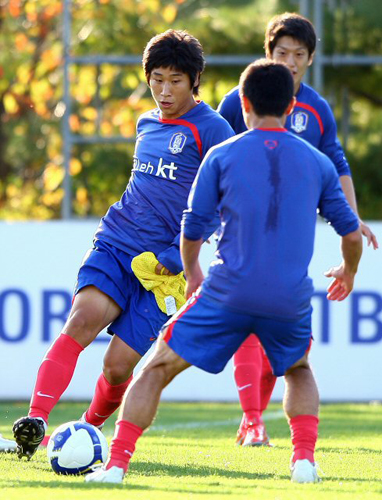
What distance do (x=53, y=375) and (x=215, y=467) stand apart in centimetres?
88

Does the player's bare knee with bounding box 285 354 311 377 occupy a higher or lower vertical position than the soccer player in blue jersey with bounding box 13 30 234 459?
lower

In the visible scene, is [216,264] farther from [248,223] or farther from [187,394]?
[187,394]

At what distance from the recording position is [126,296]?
20.5ft

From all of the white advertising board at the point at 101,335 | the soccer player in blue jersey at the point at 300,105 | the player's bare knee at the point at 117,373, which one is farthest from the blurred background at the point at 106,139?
the player's bare knee at the point at 117,373

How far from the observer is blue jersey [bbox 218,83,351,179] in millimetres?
6949

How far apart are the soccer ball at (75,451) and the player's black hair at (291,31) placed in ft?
8.04

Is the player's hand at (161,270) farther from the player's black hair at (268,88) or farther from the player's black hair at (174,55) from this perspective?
the player's black hair at (268,88)

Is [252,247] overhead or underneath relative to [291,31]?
underneath

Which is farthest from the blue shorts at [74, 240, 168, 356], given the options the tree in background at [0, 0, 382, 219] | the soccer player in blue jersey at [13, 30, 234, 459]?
the tree in background at [0, 0, 382, 219]

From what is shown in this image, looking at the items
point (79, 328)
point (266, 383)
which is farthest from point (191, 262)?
point (266, 383)

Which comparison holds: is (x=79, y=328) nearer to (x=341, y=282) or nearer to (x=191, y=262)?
(x=191, y=262)

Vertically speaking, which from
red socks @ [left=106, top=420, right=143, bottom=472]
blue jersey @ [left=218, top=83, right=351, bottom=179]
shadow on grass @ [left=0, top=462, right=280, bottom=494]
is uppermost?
blue jersey @ [left=218, top=83, right=351, bottom=179]

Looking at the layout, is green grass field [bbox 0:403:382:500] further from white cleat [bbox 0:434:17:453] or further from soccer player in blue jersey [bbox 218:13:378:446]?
soccer player in blue jersey [bbox 218:13:378:446]

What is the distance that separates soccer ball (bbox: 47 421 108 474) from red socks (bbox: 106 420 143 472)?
541mm
